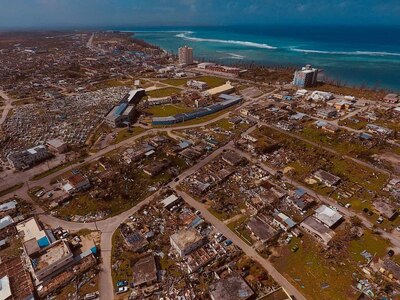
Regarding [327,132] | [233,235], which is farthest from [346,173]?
[233,235]

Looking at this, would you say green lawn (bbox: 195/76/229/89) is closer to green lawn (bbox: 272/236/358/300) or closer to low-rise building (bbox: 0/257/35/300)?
green lawn (bbox: 272/236/358/300)

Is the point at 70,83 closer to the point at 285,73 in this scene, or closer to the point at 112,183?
the point at 112,183

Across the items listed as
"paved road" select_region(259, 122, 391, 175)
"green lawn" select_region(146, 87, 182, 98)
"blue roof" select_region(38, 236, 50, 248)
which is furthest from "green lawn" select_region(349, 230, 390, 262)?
"green lawn" select_region(146, 87, 182, 98)

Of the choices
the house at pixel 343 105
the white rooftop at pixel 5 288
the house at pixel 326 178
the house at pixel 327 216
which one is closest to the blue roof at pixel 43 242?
the white rooftop at pixel 5 288

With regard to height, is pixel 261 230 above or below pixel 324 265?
above

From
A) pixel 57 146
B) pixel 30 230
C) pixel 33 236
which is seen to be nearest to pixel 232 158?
pixel 33 236

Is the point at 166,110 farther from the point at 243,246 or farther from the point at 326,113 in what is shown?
the point at 243,246
